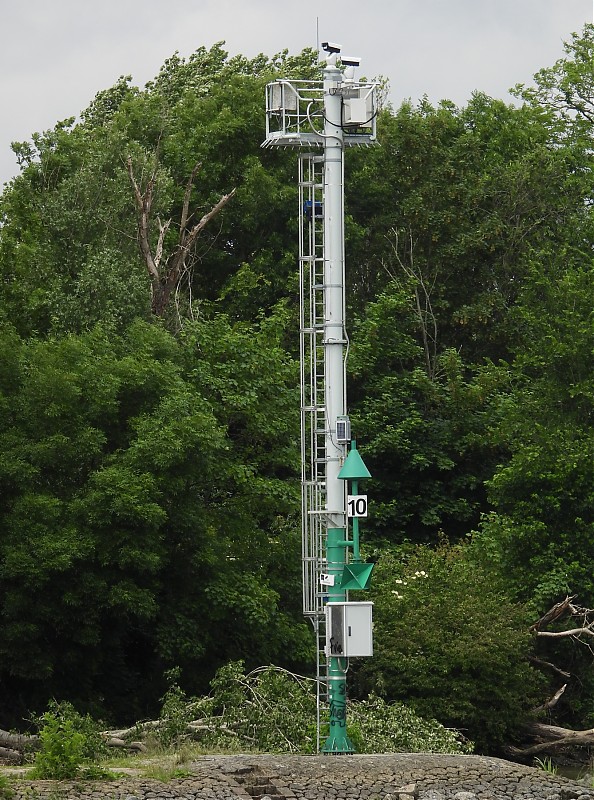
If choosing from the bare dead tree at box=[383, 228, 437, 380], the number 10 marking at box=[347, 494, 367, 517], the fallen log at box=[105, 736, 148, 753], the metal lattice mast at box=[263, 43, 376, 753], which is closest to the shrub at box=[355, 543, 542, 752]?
the metal lattice mast at box=[263, 43, 376, 753]

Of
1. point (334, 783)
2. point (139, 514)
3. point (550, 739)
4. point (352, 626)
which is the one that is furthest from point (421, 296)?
point (334, 783)

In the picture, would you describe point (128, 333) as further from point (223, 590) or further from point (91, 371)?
point (223, 590)

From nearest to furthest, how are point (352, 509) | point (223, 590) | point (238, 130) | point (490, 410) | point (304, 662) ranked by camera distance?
point (352, 509) < point (223, 590) < point (304, 662) < point (490, 410) < point (238, 130)

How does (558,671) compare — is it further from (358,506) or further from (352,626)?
(358,506)

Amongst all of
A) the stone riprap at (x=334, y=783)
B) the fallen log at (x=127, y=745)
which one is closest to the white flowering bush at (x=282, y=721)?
the fallen log at (x=127, y=745)

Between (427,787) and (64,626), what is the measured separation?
9.16 metres

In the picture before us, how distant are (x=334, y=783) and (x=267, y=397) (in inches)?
522

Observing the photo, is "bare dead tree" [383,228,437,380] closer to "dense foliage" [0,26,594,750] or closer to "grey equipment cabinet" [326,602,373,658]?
"dense foliage" [0,26,594,750]

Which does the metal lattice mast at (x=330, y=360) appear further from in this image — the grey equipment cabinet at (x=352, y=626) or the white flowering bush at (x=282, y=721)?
the white flowering bush at (x=282, y=721)

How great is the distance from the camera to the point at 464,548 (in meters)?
29.1

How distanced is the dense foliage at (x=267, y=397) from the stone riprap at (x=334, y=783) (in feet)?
21.5

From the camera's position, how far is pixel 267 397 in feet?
90.2

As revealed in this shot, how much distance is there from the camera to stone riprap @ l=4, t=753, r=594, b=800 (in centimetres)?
1416

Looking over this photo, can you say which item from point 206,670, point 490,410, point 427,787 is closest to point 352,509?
point 427,787
